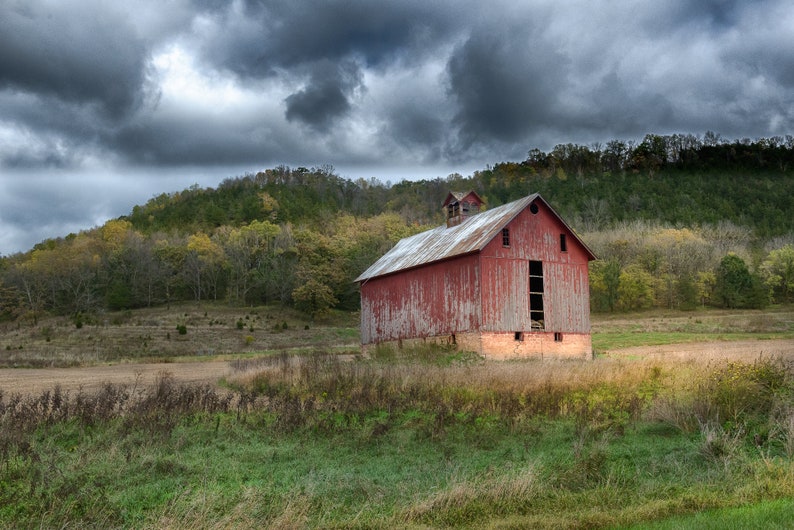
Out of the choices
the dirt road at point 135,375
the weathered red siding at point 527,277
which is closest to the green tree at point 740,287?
the dirt road at point 135,375

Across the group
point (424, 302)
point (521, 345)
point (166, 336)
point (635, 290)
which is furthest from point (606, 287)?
point (521, 345)

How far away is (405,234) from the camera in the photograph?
8294cm

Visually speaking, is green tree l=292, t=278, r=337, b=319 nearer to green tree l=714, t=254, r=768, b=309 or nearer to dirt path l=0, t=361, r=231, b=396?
dirt path l=0, t=361, r=231, b=396

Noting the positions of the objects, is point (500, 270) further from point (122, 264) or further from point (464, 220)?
point (122, 264)

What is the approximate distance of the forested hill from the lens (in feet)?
381

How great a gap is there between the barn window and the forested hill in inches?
2909

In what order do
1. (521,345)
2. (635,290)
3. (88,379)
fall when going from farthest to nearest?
(635,290) < (521,345) < (88,379)

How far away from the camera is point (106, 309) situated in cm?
8756

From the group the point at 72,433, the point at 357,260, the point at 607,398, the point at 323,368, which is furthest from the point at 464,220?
the point at 357,260

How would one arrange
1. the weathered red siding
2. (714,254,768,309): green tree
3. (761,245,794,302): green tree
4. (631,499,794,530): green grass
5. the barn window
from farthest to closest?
1. (761,245,794,302): green tree
2. (714,254,768,309): green tree
3. the barn window
4. the weathered red siding
5. (631,499,794,530): green grass

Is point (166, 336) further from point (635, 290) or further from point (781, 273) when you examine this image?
point (781, 273)

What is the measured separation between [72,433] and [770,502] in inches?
459

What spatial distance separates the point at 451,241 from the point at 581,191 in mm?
96380

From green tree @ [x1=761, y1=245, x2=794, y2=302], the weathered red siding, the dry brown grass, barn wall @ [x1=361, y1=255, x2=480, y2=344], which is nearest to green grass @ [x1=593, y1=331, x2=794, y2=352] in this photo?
the weathered red siding
